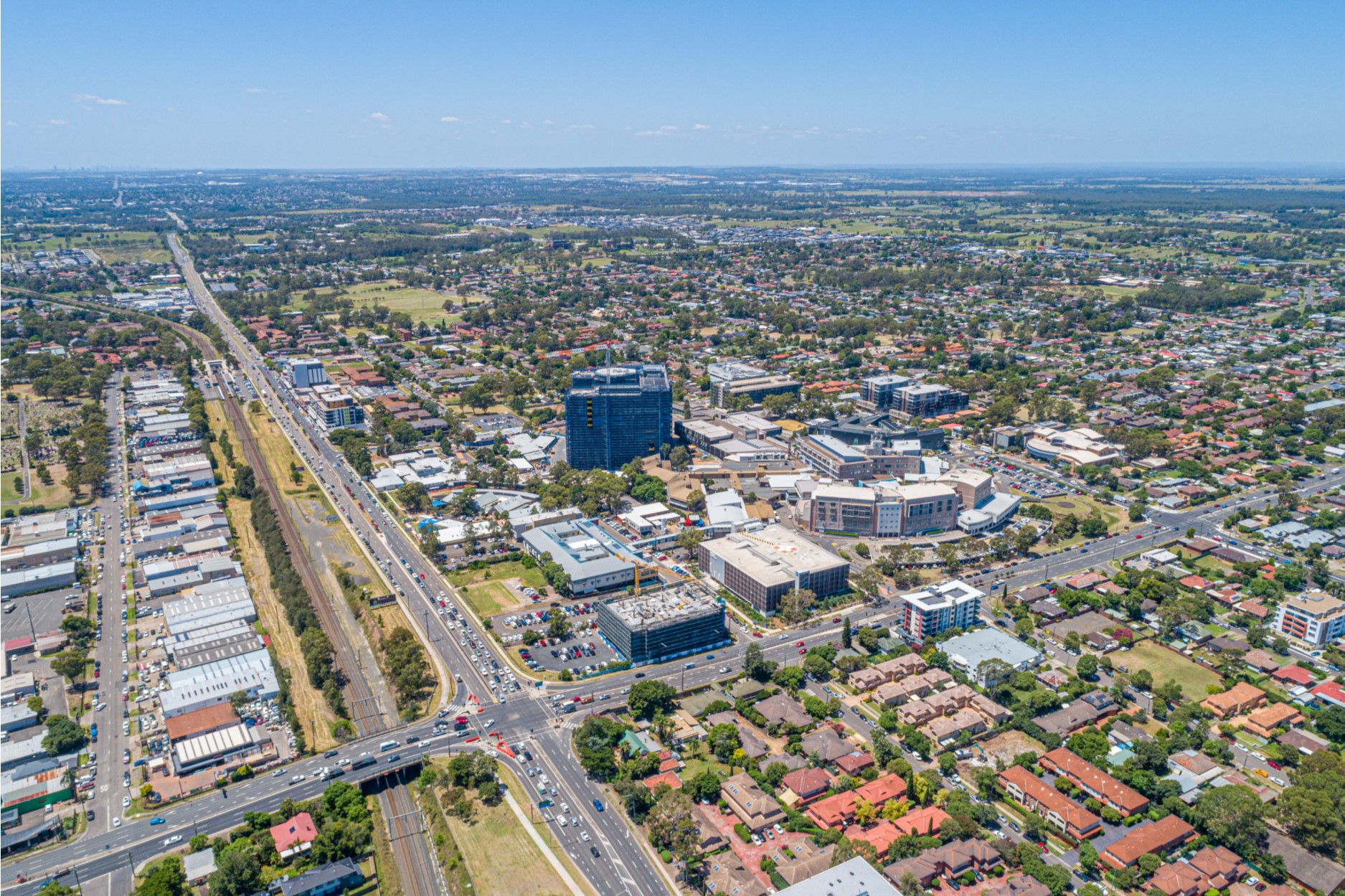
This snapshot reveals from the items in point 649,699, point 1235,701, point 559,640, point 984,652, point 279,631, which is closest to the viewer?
Result: point 649,699

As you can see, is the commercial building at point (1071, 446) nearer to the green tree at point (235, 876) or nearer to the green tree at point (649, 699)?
the green tree at point (649, 699)

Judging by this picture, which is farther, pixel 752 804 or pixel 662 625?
pixel 662 625

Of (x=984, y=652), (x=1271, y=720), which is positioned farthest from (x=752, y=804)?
(x=1271, y=720)

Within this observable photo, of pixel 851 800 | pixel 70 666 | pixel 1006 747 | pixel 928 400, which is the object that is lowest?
pixel 1006 747

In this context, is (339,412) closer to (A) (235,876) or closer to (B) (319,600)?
(B) (319,600)

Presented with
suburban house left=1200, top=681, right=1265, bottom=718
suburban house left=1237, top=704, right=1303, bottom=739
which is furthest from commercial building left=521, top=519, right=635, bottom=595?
suburban house left=1237, top=704, right=1303, bottom=739

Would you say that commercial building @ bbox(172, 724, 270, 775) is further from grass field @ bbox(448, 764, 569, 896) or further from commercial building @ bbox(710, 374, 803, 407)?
commercial building @ bbox(710, 374, 803, 407)
